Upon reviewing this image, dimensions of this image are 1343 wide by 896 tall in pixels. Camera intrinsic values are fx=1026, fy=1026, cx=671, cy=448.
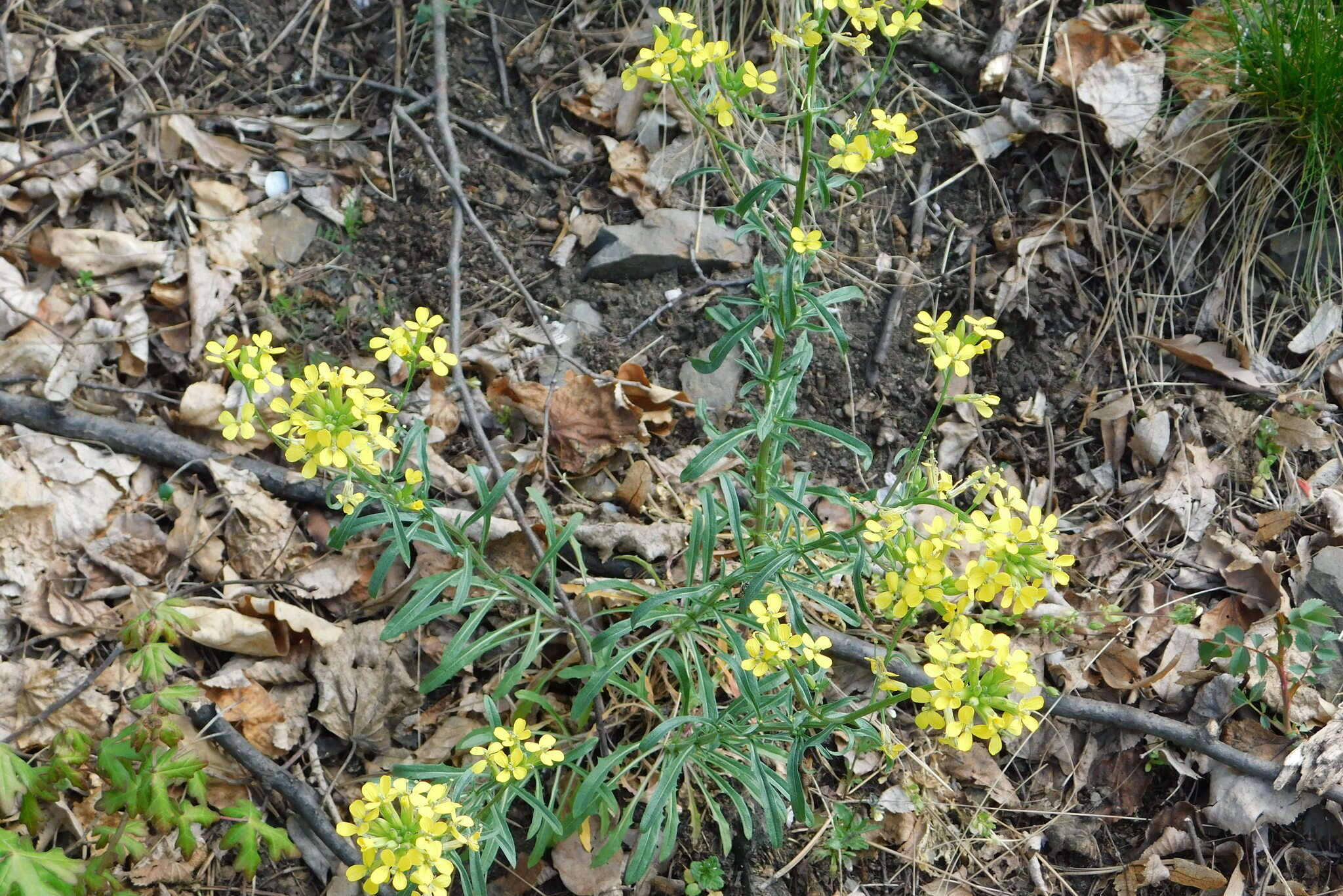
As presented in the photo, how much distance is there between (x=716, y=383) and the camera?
3553 millimetres

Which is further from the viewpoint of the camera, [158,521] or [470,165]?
[470,165]

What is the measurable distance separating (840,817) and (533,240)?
2264mm

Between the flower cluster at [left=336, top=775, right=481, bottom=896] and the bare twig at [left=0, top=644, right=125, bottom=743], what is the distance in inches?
41.2

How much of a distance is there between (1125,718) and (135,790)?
2559 millimetres

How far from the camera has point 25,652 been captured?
2904mm

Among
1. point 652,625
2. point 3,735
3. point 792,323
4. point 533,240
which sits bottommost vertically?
point 3,735

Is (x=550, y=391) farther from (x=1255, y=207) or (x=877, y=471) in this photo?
(x=1255, y=207)

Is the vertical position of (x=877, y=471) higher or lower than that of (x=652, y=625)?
higher

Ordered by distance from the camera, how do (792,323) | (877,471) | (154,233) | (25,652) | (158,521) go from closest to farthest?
(792,323) → (25,652) → (158,521) → (877,471) → (154,233)

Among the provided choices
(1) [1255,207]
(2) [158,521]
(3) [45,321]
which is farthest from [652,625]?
(1) [1255,207]

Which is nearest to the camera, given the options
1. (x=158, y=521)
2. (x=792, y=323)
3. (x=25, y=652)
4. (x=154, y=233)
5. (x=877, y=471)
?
(x=792, y=323)

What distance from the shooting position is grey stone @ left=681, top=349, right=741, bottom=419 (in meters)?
3.53

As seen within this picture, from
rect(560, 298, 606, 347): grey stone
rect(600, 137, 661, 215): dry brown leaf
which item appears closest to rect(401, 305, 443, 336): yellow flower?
rect(560, 298, 606, 347): grey stone

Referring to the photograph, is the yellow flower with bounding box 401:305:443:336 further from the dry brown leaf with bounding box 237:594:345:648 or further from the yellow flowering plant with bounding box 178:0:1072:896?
the dry brown leaf with bounding box 237:594:345:648
